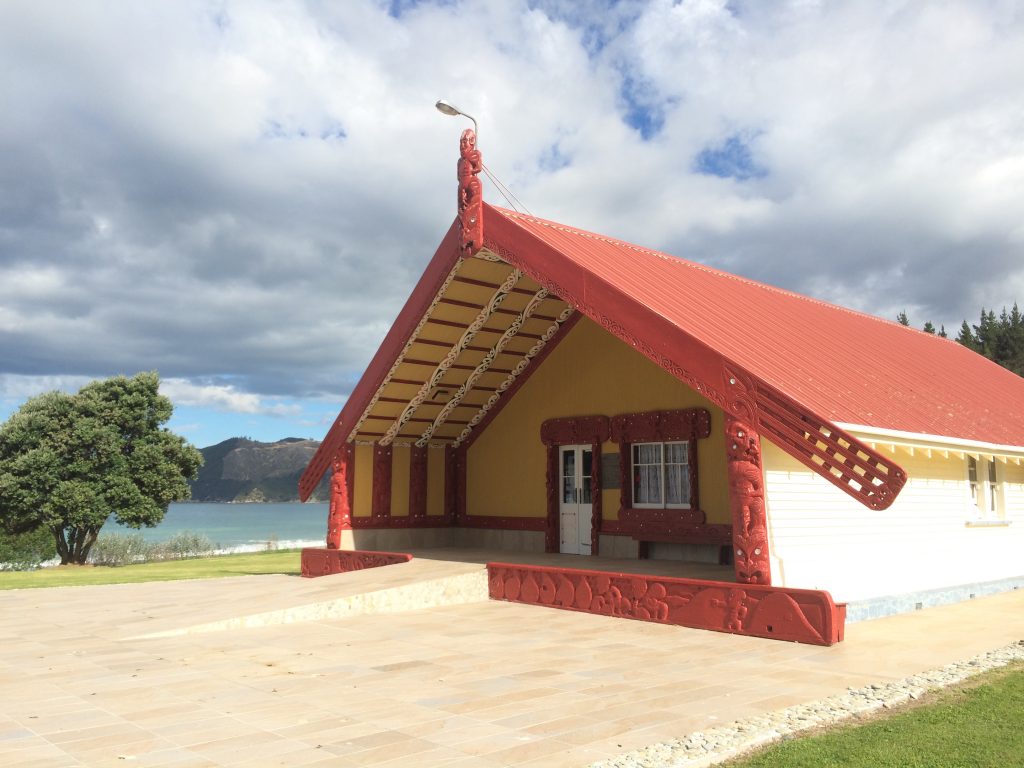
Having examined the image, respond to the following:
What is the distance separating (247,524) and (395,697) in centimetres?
10246

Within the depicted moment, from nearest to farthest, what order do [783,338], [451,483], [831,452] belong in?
[831,452] < [783,338] < [451,483]

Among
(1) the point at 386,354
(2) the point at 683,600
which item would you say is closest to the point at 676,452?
(2) the point at 683,600

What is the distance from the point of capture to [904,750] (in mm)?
4930

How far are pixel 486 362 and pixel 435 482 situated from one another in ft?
10.8

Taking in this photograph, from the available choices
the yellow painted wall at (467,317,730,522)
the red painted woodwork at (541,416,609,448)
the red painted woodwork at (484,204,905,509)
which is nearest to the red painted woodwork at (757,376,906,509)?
the red painted woodwork at (484,204,905,509)

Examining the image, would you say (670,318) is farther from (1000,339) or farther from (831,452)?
(1000,339)

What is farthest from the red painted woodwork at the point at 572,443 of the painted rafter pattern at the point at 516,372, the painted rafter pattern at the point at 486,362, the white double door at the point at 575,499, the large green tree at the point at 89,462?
the large green tree at the point at 89,462

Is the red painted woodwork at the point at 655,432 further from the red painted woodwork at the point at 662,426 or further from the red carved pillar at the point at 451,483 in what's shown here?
the red carved pillar at the point at 451,483

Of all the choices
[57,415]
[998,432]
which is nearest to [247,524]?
[57,415]

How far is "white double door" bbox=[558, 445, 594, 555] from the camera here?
16.1 metres

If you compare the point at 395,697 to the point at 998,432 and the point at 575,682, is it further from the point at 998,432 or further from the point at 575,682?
the point at 998,432

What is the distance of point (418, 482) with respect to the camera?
58.7 ft

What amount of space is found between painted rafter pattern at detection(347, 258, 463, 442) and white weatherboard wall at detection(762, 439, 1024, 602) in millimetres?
6198

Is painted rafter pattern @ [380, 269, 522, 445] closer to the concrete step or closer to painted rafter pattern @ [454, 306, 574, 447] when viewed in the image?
painted rafter pattern @ [454, 306, 574, 447]
